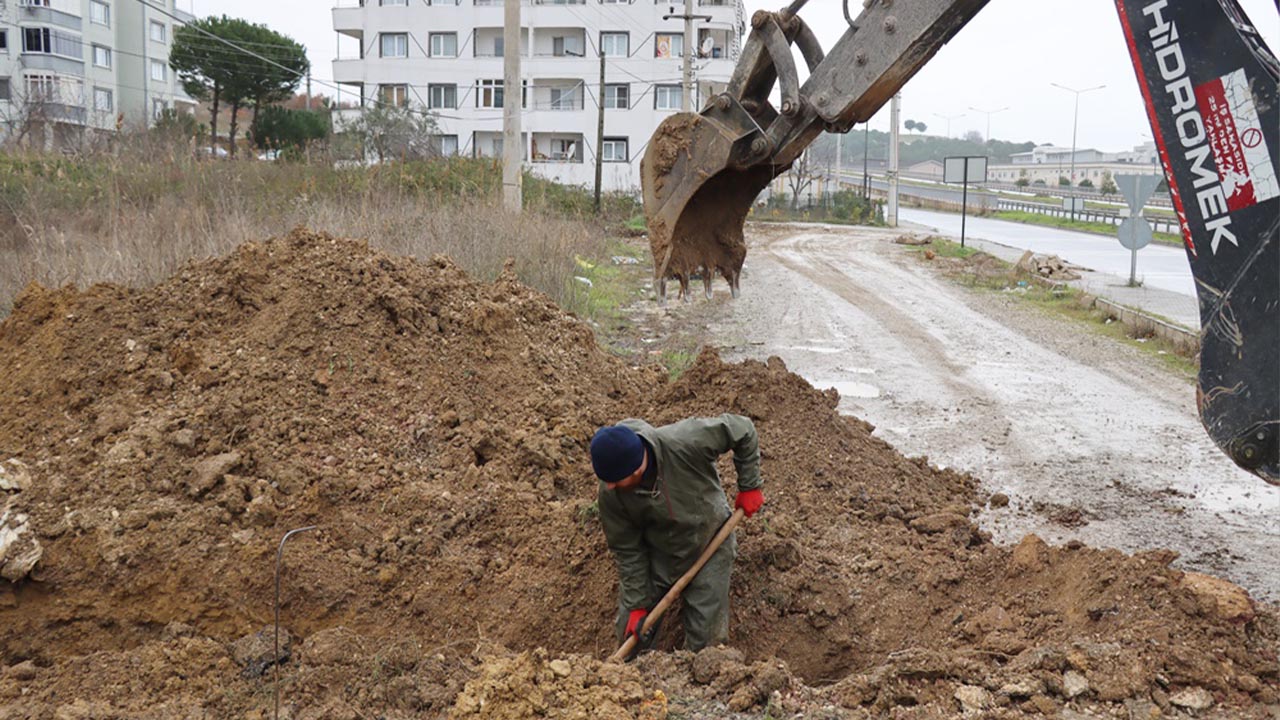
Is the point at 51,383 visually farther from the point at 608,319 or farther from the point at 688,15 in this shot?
the point at 688,15

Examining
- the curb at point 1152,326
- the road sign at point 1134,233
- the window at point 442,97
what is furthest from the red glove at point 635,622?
the window at point 442,97

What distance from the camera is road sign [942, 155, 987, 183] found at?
2653cm

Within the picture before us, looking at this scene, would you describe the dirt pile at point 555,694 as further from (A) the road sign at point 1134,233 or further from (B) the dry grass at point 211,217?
(A) the road sign at point 1134,233

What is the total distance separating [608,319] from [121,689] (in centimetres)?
993

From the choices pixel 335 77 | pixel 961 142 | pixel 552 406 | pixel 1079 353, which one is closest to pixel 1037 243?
pixel 1079 353

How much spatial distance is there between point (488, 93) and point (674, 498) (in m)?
50.0

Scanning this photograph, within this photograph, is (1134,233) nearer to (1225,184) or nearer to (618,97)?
(1225,184)

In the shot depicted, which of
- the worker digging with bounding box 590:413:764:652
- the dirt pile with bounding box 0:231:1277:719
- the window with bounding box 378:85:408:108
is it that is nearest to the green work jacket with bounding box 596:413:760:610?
the worker digging with bounding box 590:413:764:652

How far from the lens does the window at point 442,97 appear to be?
5238 centimetres

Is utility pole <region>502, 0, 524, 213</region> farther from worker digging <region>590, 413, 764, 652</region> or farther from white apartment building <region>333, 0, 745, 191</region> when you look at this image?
white apartment building <region>333, 0, 745, 191</region>

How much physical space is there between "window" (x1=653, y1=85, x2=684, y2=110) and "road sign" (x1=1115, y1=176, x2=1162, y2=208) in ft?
116

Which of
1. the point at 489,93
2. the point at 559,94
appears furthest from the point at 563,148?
the point at 489,93

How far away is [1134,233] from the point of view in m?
16.7

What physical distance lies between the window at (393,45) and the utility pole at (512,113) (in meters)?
38.4
